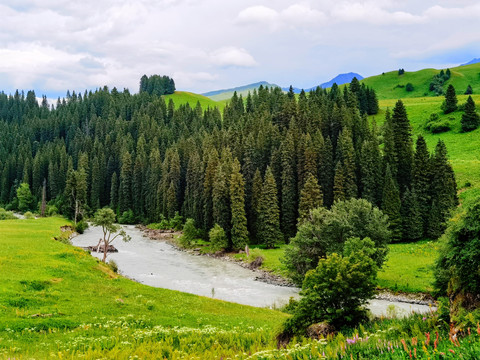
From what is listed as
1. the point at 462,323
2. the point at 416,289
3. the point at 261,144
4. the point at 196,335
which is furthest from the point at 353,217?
the point at 261,144

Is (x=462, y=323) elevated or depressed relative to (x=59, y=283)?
elevated

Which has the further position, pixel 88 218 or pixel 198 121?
pixel 198 121

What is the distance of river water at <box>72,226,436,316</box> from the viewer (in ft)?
137

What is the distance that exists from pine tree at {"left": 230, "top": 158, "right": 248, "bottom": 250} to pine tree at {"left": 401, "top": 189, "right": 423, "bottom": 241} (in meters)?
30.8

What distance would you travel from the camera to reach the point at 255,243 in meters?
81.0

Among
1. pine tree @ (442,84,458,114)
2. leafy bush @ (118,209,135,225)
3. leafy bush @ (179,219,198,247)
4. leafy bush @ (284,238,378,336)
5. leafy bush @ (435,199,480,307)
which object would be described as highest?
pine tree @ (442,84,458,114)

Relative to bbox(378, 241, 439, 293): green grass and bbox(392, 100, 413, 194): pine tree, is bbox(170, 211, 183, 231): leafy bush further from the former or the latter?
bbox(378, 241, 439, 293): green grass

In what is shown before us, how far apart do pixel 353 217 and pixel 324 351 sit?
125ft

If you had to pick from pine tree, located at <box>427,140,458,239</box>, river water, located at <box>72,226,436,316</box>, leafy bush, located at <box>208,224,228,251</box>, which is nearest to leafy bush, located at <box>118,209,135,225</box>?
river water, located at <box>72,226,436,316</box>

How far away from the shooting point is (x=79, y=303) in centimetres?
2652

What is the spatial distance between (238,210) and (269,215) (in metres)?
6.56

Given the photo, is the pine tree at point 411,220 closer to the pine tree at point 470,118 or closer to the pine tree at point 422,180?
the pine tree at point 422,180

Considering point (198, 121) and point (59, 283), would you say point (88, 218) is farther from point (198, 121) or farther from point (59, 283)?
point (59, 283)

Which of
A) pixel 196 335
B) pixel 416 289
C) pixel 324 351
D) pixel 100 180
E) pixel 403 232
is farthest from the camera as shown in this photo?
pixel 100 180
